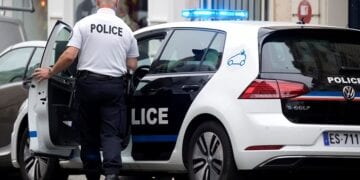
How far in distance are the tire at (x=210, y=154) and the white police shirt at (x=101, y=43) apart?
36.1 inches

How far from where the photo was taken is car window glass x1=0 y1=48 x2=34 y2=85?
10742 mm

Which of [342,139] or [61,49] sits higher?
[61,49]

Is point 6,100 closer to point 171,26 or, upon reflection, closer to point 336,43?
point 171,26

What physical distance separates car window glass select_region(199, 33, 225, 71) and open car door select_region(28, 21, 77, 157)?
1403 mm

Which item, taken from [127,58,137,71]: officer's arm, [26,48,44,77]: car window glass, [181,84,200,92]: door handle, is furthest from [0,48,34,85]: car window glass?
[181,84,200,92]: door handle

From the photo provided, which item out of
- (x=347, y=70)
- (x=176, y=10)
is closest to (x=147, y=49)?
(x=347, y=70)

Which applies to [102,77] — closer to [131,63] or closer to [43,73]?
[131,63]

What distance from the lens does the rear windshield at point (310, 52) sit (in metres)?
7.66

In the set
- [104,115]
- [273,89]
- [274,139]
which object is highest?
[273,89]

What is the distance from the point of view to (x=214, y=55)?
8.09 m

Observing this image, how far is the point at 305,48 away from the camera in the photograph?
7836 mm

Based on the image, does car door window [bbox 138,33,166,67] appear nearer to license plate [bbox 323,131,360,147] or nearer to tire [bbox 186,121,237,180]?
tire [bbox 186,121,237,180]

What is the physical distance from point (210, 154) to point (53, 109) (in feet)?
5.97

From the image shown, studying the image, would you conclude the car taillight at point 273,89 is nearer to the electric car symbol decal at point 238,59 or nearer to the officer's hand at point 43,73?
the electric car symbol decal at point 238,59
